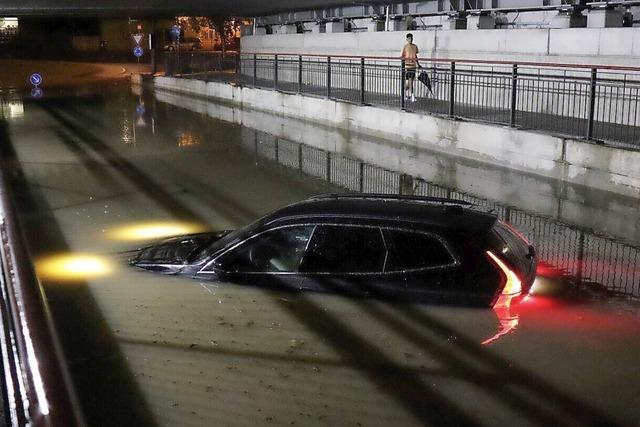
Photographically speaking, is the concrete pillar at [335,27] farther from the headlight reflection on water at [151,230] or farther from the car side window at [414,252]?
the car side window at [414,252]

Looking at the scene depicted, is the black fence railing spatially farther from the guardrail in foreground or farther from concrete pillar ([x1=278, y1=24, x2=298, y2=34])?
the guardrail in foreground

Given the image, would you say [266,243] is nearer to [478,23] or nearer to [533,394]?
[533,394]

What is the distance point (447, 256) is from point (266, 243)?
187 cm

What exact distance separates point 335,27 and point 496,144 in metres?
18.9

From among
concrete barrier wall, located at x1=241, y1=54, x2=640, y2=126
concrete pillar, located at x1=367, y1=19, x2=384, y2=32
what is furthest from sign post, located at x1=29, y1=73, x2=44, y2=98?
concrete pillar, located at x1=367, y1=19, x2=384, y2=32

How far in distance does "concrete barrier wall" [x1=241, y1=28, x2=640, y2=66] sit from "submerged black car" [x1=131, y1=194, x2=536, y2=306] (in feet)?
34.3

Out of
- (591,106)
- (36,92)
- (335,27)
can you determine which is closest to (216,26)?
(36,92)

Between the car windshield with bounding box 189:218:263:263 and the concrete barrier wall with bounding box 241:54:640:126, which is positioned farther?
the concrete barrier wall with bounding box 241:54:640:126

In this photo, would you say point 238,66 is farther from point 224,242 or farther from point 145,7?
point 224,242

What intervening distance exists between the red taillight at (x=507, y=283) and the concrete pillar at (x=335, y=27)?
26380mm

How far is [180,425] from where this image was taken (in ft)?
17.2

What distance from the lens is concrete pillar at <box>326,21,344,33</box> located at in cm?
3234

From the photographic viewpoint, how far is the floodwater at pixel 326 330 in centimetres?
544

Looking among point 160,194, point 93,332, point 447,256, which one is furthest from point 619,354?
point 160,194
